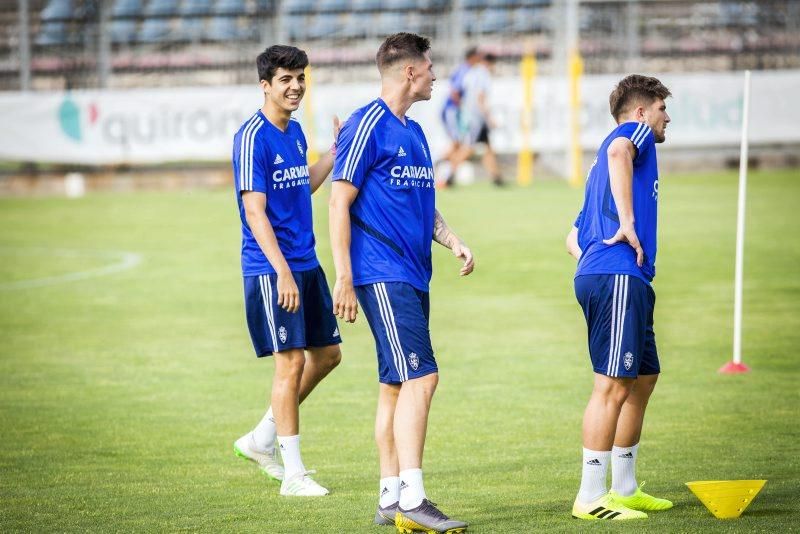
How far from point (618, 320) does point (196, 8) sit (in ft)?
100

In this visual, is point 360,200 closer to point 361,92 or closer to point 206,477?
point 206,477

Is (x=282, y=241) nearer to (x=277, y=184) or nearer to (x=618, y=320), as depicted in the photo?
(x=277, y=184)

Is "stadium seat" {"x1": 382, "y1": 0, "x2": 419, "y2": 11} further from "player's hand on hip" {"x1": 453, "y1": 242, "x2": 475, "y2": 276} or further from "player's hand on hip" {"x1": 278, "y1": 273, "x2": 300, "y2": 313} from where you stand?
"player's hand on hip" {"x1": 453, "y1": 242, "x2": 475, "y2": 276}

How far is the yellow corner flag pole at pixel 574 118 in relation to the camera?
83.0 ft

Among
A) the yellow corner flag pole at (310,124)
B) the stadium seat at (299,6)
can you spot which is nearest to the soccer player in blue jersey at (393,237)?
the yellow corner flag pole at (310,124)

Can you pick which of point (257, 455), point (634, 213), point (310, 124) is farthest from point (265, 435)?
point (310, 124)

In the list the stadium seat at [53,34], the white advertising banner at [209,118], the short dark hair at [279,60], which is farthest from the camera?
the stadium seat at [53,34]

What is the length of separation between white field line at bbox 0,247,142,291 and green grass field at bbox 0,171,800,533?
0.09 m

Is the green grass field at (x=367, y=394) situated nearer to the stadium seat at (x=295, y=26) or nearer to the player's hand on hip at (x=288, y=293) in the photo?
the player's hand on hip at (x=288, y=293)

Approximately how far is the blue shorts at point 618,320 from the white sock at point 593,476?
14.5 inches

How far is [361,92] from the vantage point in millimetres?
27406

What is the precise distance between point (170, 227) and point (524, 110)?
977 centimetres

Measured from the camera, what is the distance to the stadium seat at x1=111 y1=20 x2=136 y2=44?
109ft

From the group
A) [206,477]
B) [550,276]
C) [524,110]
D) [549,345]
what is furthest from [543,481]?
[524,110]
